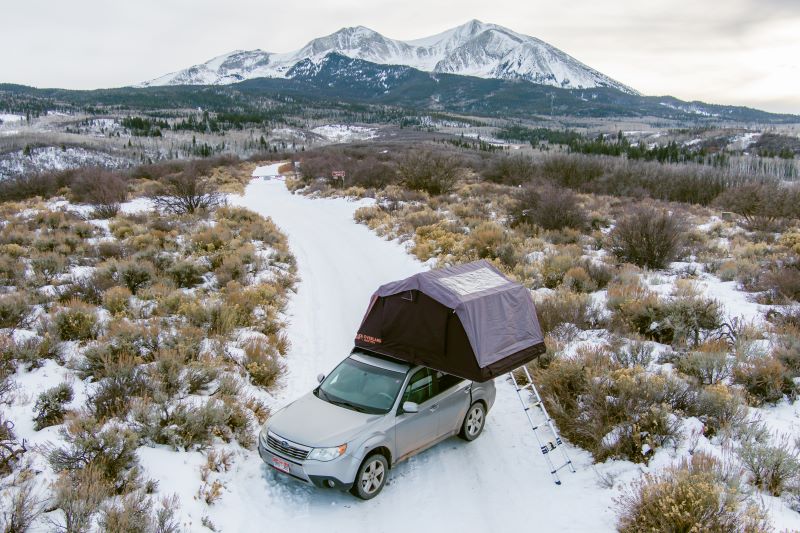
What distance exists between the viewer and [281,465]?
660 cm

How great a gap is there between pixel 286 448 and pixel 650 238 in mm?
13370

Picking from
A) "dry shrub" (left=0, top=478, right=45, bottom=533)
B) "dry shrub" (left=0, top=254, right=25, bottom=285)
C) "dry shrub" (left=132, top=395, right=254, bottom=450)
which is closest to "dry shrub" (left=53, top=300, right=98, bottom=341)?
"dry shrub" (left=132, top=395, right=254, bottom=450)

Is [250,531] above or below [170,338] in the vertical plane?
below

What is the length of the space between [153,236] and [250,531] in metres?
15.5

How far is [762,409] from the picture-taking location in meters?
7.45

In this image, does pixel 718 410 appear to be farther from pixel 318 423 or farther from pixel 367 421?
pixel 318 423

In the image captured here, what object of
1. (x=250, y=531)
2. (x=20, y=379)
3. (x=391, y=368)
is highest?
(x=391, y=368)

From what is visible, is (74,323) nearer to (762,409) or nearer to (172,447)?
(172,447)

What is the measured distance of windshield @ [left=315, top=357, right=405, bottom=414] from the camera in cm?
709

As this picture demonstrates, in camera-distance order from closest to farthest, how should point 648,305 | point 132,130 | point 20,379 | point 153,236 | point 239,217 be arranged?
1. point 20,379
2. point 648,305
3. point 153,236
4. point 239,217
5. point 132,130

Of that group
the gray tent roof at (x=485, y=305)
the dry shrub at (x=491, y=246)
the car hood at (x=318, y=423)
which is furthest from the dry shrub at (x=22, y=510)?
the dry shrub at (x=491, y=246)

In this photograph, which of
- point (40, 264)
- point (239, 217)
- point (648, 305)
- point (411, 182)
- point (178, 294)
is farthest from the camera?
point (411, 182)

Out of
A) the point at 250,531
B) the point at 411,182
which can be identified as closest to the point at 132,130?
the point at 411,182

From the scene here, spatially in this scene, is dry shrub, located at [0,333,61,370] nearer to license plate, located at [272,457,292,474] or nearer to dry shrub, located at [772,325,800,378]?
license plate, located at [272,457,292,474]
